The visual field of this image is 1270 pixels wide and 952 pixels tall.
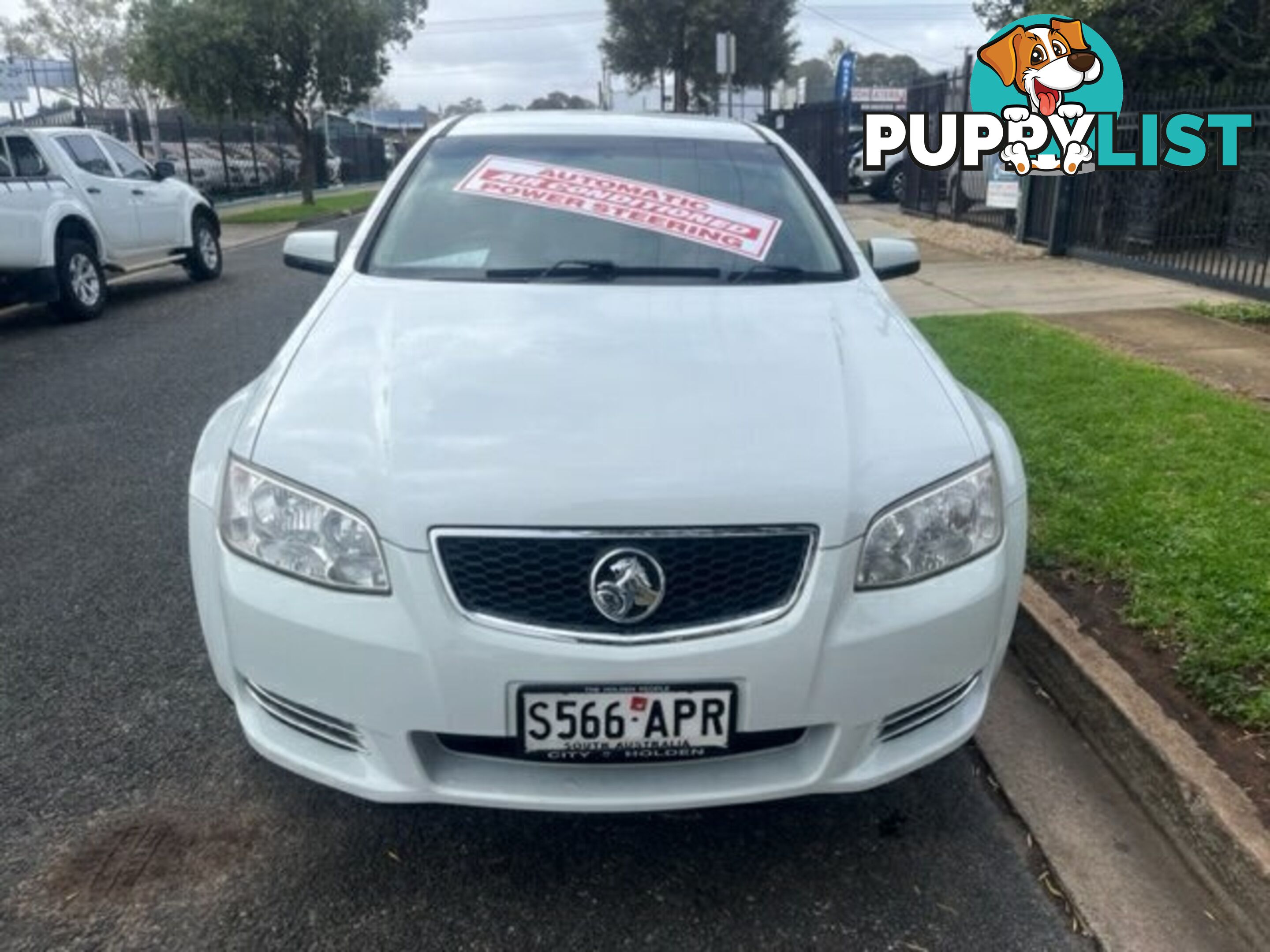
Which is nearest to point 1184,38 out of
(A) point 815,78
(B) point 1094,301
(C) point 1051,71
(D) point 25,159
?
(C) point 1051,71

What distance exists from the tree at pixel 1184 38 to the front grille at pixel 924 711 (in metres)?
11.0

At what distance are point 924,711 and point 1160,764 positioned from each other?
0.73 m

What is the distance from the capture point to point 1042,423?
497cm

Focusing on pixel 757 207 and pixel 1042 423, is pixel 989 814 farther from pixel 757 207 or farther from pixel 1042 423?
pixel 1042 423

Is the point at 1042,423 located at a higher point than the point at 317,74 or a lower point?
lower

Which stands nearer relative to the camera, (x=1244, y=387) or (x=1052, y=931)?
(x=1052, y=931)

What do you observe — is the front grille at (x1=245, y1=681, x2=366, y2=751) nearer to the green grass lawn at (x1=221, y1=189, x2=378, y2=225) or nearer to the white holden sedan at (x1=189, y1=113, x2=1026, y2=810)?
the white holden sedan at (x1=189, y1=113, x2=1026, y2=810)

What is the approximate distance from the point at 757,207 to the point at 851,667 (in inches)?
75.5

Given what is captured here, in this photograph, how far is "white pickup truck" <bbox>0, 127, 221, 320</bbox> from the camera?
339 inches

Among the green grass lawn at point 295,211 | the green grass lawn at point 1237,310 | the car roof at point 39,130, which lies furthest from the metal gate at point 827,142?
the car roof at point 39,130

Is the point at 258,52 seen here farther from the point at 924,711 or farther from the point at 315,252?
the point at 924,711

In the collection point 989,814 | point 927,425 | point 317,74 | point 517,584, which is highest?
point 317,74

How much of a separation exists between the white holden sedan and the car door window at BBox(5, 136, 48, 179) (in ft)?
26.7

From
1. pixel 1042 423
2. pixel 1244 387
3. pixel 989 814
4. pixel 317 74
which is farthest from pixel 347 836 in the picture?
pixel 317 74
